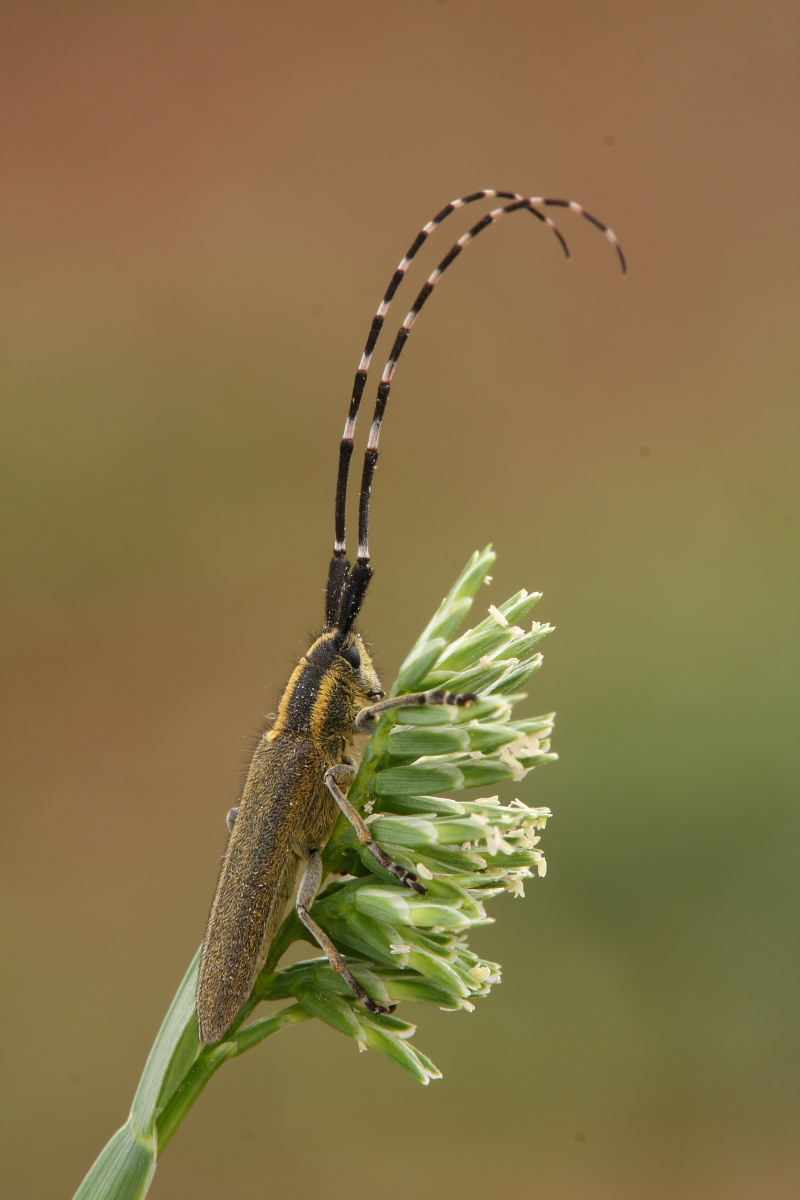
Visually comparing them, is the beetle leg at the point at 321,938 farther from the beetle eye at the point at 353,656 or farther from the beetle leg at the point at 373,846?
the beetle eye at the point at 353,656

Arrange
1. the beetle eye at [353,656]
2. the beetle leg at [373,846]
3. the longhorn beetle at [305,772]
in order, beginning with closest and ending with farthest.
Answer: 1. the beetle leg at [373,846]
2. the longhorn beetle at [305,772]
3. the beetle eye at [353,656]

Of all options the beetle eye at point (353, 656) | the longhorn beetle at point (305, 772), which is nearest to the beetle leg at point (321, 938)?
the longhorn beetle at point (305, 772)

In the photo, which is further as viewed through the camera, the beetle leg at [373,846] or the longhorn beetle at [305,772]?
the longhorn beetle at [305,772]

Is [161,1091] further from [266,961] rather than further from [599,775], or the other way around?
[599,775]

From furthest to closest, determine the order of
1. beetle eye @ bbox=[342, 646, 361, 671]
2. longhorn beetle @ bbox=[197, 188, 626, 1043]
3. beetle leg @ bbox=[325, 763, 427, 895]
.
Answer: beetle eye @ bbox=[342, 646, 361, 671] < longhorn beetle @ bbox=[197, 188, 626, 1043] < beetle leg @ bbox=[325, 763, 427, 895]

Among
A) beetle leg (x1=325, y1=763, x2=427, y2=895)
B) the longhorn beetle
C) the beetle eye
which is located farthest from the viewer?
the beetle eye

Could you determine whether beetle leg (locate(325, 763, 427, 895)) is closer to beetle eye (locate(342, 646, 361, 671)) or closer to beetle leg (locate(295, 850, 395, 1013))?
beetle leg (locate(295, 850, 395, 1013))

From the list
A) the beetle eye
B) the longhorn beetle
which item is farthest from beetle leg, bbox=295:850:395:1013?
the beetle eye

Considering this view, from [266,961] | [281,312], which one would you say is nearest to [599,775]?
[266,961]

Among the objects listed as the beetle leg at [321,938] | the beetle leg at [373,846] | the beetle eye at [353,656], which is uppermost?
the beetle eye at [353,656]

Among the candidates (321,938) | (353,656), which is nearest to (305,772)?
(353,656)
